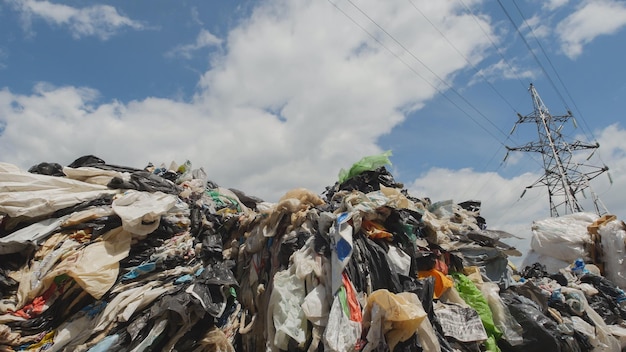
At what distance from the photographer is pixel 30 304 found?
2.81 meters

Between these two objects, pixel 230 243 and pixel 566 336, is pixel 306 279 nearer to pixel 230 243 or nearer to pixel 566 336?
pixel 230 243

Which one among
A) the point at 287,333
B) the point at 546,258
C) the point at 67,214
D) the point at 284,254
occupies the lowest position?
the point at 287,333

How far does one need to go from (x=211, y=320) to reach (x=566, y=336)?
9.71ft

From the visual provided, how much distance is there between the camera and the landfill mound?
2719 mm

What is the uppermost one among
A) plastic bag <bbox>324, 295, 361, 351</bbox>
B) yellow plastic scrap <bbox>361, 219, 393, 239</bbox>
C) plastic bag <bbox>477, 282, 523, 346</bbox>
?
yellow plastic scrap <bbox>361, 219, 393, 239</bbox>

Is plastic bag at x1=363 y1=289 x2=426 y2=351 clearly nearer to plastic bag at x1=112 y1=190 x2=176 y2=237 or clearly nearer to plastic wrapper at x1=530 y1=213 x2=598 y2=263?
plastic bag at x1=112 y1=190 x2=176 y2=237

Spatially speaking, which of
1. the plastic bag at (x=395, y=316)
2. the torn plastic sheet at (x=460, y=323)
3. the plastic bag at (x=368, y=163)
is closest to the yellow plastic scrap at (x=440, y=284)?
the torn plastic sheet at (x=460, y=323)

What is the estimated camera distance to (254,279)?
3.51 meters

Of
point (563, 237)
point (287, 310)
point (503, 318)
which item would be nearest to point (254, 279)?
Answer: point (287, 310)

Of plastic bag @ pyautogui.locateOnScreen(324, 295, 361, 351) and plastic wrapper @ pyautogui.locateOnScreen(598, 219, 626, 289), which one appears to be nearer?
plastic bag @ pyautogui.locateOnScreen(324, 295, 361, 351)

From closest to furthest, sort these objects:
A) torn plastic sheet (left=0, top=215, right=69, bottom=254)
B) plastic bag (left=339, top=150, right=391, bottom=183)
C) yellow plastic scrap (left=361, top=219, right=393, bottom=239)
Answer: torn plastic sheet (left=0, top=215, right=69, bottom=254) → yellow plastic scrap (left=361, top=219, right=393, bottom=239) → plastic bag (left=339, top=150, right=391, bottom=183)

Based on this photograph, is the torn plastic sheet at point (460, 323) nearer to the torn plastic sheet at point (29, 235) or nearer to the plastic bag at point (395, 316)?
the plastic bag at point (395, 316)

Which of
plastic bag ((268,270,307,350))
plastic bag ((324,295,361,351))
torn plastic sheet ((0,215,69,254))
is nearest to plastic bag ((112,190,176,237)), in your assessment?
torn plastic sheet ((0,215,69,254))

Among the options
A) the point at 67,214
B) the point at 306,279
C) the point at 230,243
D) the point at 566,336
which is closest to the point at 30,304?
the point at 67,214
